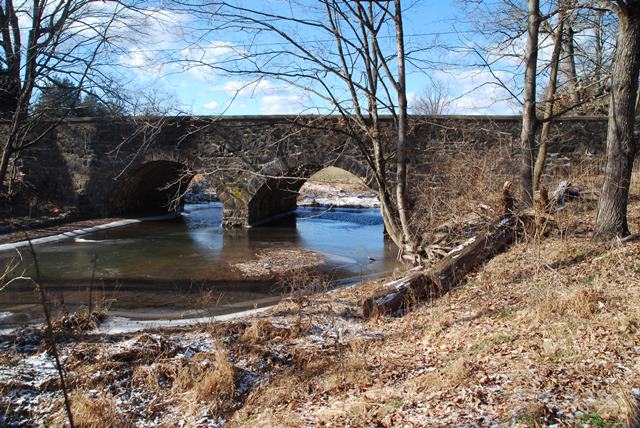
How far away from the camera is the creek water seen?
288 inches

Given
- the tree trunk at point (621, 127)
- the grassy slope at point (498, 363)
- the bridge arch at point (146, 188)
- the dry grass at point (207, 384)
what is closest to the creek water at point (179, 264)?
the bridge arch at point (146, 188)

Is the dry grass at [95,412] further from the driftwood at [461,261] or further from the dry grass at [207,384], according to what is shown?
the driftwood at [461,261]

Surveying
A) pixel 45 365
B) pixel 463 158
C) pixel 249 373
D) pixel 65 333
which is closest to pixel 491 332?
pixel 249 373

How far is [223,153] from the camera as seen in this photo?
14.7 meters

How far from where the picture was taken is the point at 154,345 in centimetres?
481

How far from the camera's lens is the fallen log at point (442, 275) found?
5.79 m

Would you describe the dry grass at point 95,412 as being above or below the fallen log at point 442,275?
below

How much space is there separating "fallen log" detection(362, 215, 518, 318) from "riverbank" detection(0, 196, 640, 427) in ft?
0.93

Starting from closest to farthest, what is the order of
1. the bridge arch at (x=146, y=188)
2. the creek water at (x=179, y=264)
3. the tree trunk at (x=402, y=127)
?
1. the tree trunk at (x=402, y=127)
2. the creek water at (x=179, y=264)
3. the bridge arch at (x=146, y=188)

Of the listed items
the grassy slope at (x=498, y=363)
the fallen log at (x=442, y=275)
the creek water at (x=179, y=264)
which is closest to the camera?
the grassy slope at (x=498, y=363)

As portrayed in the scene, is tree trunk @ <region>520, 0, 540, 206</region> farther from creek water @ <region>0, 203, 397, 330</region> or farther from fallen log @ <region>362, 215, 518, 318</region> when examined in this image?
creek water @ <region>0, 203, 397, 330</region>

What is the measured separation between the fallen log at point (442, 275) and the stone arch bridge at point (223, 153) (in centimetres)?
542

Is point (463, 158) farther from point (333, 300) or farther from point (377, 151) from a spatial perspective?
point (333, 300)

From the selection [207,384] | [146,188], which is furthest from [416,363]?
[146,188]
